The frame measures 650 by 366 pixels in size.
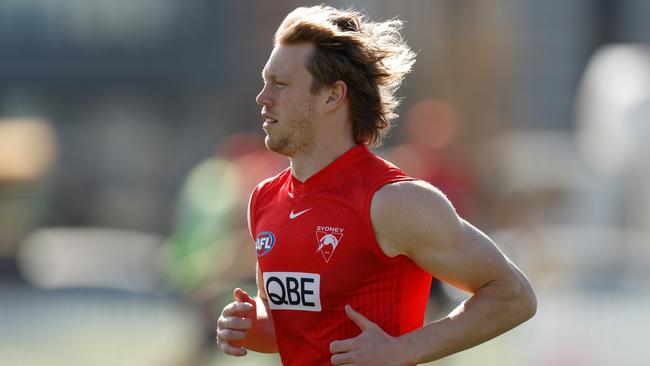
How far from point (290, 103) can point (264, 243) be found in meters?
0.48

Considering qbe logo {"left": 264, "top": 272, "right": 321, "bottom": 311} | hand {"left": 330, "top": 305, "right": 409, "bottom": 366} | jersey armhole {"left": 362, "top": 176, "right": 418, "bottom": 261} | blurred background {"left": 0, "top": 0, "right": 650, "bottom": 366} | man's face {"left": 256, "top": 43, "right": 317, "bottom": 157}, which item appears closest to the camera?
hand {"left": 330, "top": 305, "right": 409, "bottom": 366}

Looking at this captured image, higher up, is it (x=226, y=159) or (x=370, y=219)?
(x=370, y=219)

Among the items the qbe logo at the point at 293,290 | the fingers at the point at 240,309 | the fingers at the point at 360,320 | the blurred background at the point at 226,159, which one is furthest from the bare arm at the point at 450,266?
the blurred background at the point at 226,159

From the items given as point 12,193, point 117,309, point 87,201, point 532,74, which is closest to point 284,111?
point 117,309

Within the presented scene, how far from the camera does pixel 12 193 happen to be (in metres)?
27.9

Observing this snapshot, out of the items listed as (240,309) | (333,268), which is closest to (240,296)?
(240,309)

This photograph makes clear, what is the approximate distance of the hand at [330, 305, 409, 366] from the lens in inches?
181

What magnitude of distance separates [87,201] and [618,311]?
20.2 metres

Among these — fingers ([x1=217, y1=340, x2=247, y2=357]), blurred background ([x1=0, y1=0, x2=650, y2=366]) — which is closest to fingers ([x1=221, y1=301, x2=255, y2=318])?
fingers ([x1=217, y1=340, x2=247, y2=357])

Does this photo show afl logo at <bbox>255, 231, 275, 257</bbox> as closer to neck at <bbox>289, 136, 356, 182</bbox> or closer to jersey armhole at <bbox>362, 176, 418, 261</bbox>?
neck at <bbox>289, 136, 356, 182</bbox>

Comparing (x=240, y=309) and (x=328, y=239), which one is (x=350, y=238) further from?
(x=240, y=309)

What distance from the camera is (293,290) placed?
489cm

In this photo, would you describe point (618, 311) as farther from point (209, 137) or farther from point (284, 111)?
point (209, 137)

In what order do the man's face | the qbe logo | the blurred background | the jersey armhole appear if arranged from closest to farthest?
the jersey armhole, the qbe logo, the man's face, the blurred background
